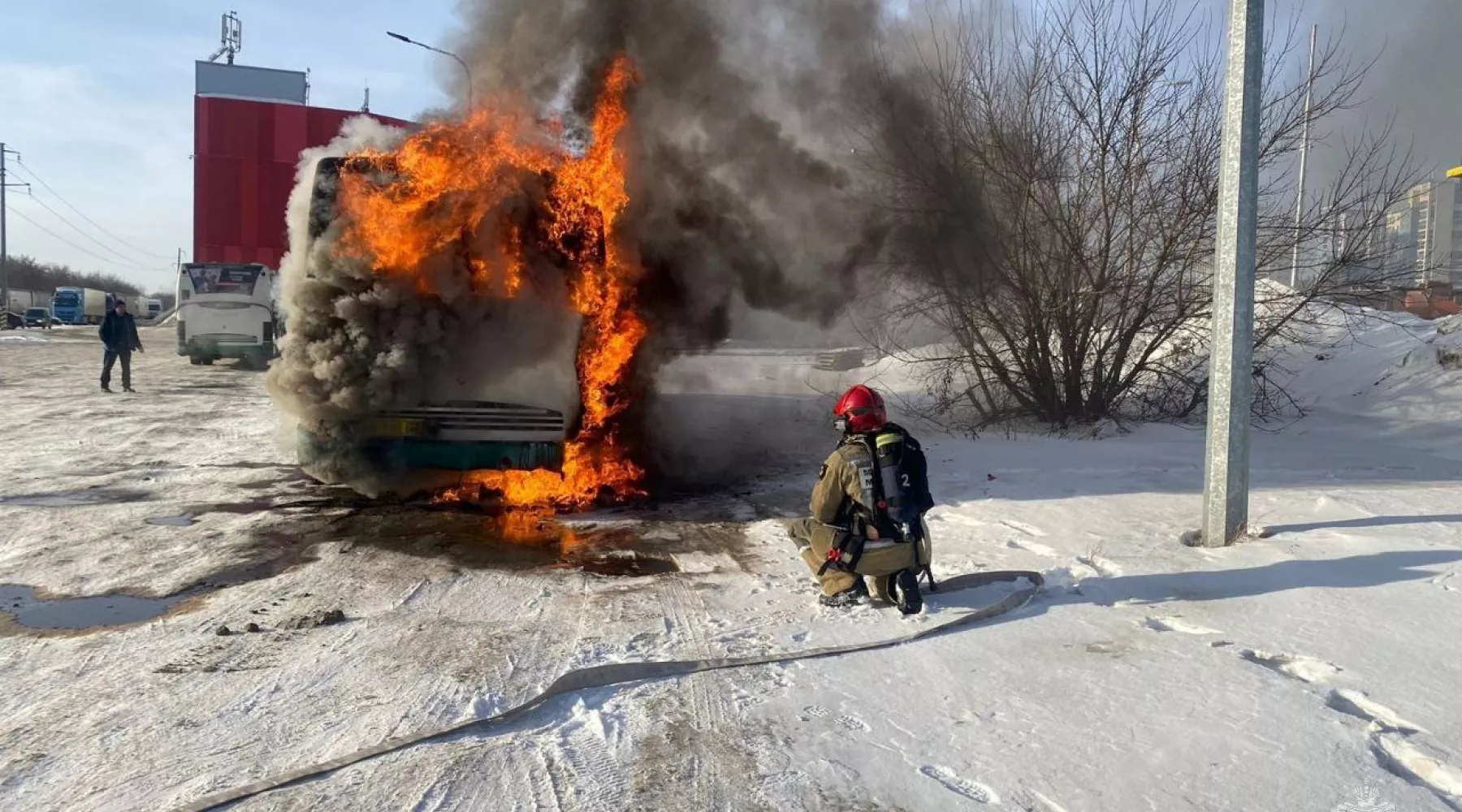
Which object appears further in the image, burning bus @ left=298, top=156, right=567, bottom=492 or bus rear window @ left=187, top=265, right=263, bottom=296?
bus rear window @ left=187, top=265, right=263, bottom=296

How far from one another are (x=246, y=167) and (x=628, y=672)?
130 ft

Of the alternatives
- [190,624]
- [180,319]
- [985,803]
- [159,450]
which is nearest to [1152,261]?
[985,803]

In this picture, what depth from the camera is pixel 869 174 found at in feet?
40.6

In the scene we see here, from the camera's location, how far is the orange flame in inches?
309

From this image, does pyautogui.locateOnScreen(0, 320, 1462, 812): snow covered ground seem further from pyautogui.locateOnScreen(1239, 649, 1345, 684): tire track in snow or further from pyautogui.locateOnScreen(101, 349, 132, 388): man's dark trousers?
pyautogui.locateOnScreen(101, 349, 132, 388): man's dark trousers

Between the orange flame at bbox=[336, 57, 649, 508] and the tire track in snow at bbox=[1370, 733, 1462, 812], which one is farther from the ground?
the orange flame at bbox=[336, 57, 649, 508]

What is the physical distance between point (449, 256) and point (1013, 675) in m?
5.81

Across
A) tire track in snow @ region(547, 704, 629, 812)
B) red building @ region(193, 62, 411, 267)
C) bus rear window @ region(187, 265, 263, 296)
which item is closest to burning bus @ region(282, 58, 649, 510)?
tire track in snow @ region(547, 704, 629, 812)

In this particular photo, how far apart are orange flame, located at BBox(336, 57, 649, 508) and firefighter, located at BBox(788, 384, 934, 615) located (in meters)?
3.86

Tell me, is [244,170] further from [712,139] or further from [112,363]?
[712,139]

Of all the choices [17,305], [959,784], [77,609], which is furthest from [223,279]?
[17,305]

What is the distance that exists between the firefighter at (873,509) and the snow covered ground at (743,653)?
0.75ft

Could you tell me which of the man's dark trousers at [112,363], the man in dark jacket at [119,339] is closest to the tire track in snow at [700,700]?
the man in dark jacket at [119,339]

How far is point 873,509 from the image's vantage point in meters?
4.88
